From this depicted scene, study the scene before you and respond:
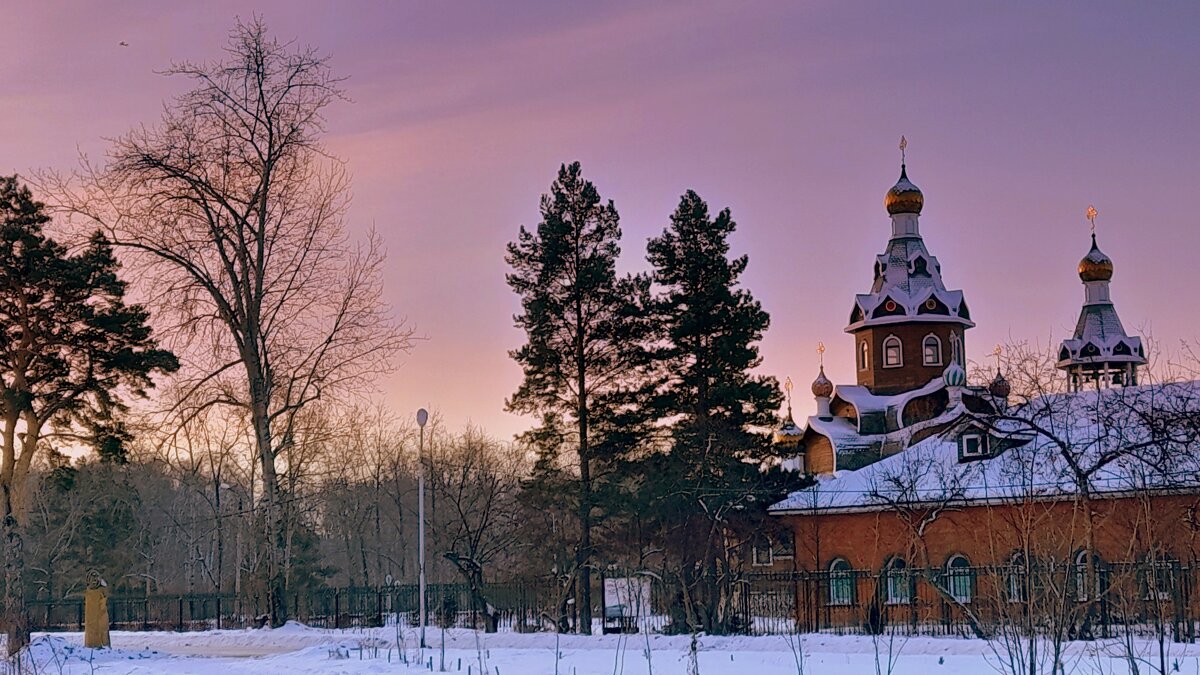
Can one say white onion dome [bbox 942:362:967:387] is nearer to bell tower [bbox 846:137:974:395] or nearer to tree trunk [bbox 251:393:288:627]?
bell tower [bbox 846:137:974:395]

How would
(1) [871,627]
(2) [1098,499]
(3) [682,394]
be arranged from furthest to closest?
(3) [682,394], (2) [1098,499], (1) [871,627]

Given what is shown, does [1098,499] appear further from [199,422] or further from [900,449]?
[199,422]

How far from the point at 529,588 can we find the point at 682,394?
24.8ft

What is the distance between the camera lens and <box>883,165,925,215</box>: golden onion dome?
5434 centimetres

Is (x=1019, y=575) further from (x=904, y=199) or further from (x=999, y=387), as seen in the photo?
(x=904, y=199)

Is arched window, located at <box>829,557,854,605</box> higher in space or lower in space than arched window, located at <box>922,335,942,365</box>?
lower

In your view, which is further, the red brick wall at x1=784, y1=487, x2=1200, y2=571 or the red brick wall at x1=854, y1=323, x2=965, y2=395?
the red brick wall at x1=854, y1=323, x2=965, y2=395

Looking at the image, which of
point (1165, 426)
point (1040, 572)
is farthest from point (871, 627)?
point (1040, 572)

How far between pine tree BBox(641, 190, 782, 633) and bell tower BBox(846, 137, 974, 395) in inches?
593

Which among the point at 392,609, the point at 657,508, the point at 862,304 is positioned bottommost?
the point at 392,609

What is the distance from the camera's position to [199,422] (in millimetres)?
30984

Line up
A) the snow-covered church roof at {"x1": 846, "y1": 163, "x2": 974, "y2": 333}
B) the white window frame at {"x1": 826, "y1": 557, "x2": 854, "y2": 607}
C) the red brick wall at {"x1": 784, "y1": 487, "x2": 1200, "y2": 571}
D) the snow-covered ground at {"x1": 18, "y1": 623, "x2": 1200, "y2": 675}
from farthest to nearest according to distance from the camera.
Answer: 1. the snow-covered church roof at {"x1": 846, "y1": 163, "x2": 974, "y2": 333}
2. the white window frame at {"x1": 826, "y1": 557, "x2": 854, "y2": 607}
3. the red brick wall at {"x1": 784, "y1": 487, "x2": 1200, "y2": 571}
4. the snow-covered ground at {"x1": 18, "y1": 623, "x2": 1200, "y2": 675}

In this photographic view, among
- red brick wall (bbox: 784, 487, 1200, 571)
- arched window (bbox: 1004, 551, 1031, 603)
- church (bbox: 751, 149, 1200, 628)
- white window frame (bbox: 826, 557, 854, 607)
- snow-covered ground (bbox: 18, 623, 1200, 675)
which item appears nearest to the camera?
arched window (bbox: 1004, 551, 1031, 603)

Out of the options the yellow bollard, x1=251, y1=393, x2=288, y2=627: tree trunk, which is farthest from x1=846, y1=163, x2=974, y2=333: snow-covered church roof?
the yellow bollard
